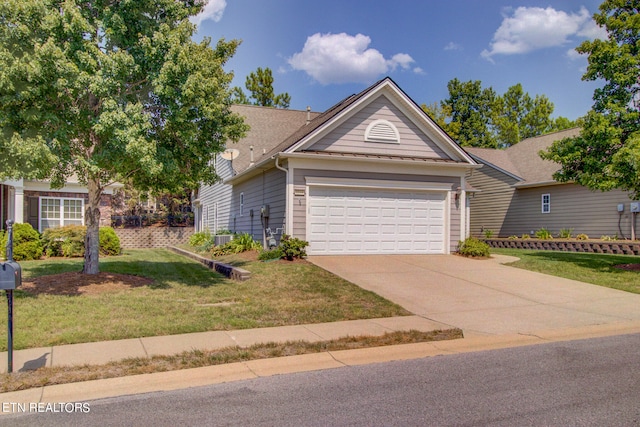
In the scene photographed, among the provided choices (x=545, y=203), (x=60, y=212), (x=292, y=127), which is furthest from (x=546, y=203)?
(x=60, y=212)

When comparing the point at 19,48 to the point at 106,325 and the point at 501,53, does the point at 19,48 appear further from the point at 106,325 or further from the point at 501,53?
the point at 501,53

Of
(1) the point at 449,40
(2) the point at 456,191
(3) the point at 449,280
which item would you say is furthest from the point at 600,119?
(1) the point at 449,40

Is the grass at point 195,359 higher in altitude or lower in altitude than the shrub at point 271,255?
lower

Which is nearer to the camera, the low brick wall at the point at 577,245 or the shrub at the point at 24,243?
the shrub at the point at 24,243

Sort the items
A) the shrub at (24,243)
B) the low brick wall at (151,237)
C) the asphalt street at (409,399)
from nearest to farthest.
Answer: the asphalt street at (409,399) → the shrub at (24,243) → the low brick wall at (151,237)

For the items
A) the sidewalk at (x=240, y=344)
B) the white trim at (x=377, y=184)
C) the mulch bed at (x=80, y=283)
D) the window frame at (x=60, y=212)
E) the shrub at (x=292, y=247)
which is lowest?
the sidewalk at (x=240, y=344)

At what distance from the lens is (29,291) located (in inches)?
372

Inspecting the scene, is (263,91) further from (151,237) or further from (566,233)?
(566,233)

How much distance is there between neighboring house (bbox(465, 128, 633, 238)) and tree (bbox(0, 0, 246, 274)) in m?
17.0

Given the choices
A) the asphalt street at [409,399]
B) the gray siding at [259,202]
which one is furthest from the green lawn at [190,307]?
the gray siding at [259,202]

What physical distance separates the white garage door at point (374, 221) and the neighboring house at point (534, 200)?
7938mm

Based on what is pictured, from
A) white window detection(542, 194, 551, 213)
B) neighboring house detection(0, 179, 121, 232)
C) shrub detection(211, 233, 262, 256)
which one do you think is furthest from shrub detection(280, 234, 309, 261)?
white window detection(542, 194, 551, 213)

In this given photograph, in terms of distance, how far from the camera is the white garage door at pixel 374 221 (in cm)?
1524

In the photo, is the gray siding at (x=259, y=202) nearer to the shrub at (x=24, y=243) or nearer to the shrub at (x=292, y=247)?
the shrub at (x=292, y=247)
